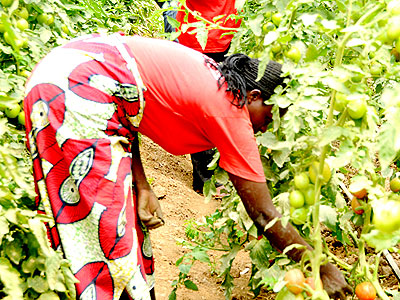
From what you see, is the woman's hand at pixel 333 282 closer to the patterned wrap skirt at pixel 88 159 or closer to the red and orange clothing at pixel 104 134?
the red and orange clothing at pixel 104 134

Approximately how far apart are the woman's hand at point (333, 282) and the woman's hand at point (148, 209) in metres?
0.76

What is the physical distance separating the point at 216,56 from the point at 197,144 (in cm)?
189

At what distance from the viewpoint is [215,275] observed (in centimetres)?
309

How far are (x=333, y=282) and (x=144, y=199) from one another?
34.0 inches

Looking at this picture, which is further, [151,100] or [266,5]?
[266,5]

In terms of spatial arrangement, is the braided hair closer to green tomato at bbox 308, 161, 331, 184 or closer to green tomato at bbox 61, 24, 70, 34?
green tomato at bbox 308, 161, 331, 184

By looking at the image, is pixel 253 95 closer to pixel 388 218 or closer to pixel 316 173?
pixel 316 173

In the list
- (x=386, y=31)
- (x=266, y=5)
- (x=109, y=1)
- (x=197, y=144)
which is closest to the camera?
(x=386, y=31)

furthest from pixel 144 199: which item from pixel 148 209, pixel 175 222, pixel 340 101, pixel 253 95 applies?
pixel 175 222

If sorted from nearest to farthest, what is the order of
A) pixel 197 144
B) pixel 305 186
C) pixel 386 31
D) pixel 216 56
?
pixel 386 31 < pixel 305 186 < pixel 197 144 < pixel 216 56

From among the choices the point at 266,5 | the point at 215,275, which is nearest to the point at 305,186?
the point at 266,5

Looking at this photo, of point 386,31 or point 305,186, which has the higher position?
point 386,31

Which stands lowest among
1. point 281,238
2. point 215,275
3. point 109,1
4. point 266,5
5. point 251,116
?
point 215,275

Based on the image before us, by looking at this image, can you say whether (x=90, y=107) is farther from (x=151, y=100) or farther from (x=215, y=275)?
A: (x=215, y=275)
